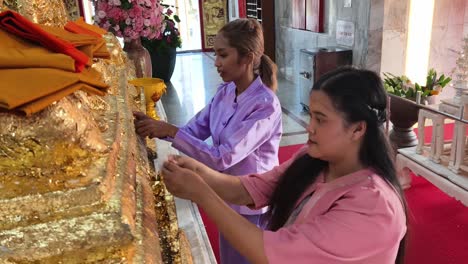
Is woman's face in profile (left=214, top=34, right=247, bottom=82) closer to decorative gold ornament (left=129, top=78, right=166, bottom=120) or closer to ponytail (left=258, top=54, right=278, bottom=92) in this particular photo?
ponytail (left=258, top=54, right=278, bottom=92)

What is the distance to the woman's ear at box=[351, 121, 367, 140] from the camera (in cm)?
97

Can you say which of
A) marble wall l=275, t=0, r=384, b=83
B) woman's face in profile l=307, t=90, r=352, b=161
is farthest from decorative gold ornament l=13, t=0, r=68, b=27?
marble wall l=275, t=0, r=384, b=83

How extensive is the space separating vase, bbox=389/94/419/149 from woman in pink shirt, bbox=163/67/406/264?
254 cm

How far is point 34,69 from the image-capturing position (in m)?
0.60

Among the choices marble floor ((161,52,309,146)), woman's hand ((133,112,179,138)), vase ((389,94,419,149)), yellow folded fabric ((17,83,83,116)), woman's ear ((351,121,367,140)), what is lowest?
marble floor ((161,52,309,146))

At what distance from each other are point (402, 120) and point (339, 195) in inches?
115

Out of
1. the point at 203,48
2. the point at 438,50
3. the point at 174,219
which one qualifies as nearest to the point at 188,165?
the point at 174,219

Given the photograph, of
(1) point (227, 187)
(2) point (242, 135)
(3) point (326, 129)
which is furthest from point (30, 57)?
(2) point (242, 135)

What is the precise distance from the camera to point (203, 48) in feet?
37.1

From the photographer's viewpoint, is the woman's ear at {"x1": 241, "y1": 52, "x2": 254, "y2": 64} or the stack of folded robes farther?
the woman's ear at {"x1": 241, "y1": 52, "x2": 254, "y2": 64}

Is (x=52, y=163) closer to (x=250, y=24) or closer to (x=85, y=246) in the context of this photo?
(x=85, y=246)

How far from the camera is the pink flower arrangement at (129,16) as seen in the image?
89.0 inches

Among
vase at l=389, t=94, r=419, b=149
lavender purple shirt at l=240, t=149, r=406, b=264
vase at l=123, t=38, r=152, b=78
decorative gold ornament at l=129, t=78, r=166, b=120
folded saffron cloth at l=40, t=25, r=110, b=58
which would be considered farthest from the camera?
vase at l=389, t=94, r=419, b=149

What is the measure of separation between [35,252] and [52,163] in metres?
0.12
